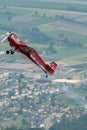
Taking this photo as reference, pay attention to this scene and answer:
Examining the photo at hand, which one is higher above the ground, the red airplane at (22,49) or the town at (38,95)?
the red airplane at (22,49)

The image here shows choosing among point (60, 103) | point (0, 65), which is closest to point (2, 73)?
point (0, 65)

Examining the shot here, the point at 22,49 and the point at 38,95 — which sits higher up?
the point at 22,49

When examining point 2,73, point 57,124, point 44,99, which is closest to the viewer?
point 57,124

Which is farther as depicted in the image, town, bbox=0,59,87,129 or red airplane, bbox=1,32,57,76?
town, bbox=0,59,87,129

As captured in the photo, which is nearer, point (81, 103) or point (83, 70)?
point (81, 103)

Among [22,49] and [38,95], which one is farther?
[38,95]

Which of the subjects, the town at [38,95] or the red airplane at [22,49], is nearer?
the red airplane at [22,49]

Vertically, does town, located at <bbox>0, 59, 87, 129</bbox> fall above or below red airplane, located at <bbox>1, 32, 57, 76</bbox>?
below

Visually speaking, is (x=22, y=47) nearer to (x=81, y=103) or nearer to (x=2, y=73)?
(x=81, y=103)
